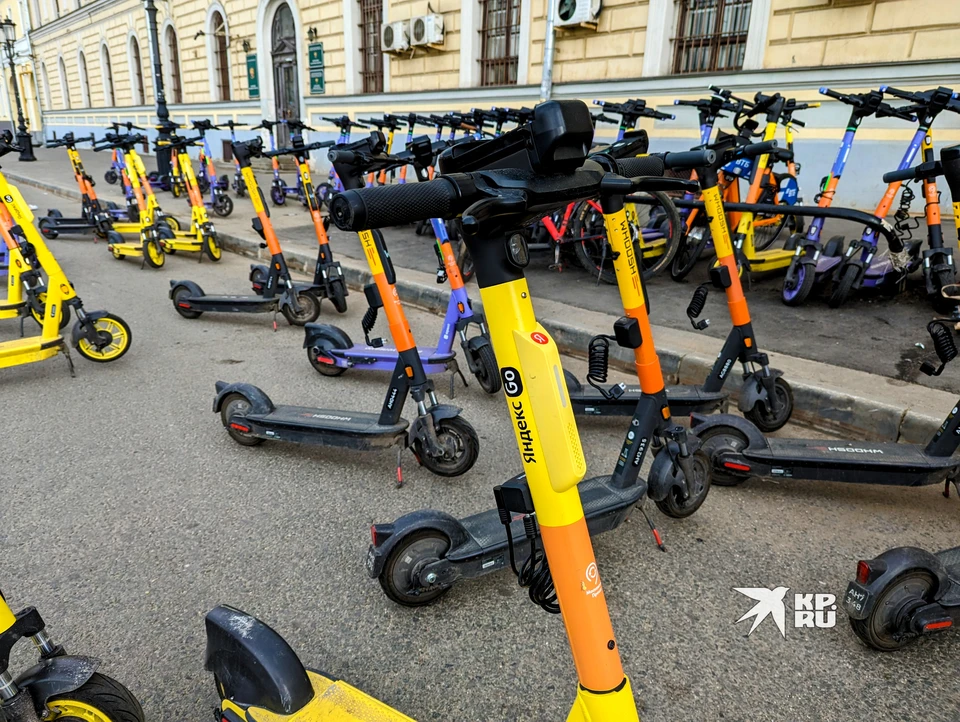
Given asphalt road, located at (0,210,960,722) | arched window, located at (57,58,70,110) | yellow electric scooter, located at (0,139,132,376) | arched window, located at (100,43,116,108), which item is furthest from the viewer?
arched window, located at (57,58,70,110)

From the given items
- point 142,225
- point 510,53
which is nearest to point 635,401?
point 142,225

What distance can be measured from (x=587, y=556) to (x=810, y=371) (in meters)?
3.52

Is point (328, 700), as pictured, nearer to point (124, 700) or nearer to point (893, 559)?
point (124, 700)

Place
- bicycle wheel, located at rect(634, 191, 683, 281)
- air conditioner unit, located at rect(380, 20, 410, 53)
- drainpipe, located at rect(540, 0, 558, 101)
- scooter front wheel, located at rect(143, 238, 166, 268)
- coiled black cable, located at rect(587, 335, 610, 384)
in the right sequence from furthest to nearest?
air conditioner unit, located at rect(380, 20, 410, 53) → drainpipe, located at rect(540, 0, 558, 101) → scooter front wheel, located at rect(143, 238, 166, 268) → bicycle wheel, located at rect(634, 191, 683, 281) → coiled black cable, located at rect(587, 335, 610, 384)

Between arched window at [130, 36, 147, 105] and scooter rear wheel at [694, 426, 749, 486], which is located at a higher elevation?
arched window at [130, 36, 147, 105]

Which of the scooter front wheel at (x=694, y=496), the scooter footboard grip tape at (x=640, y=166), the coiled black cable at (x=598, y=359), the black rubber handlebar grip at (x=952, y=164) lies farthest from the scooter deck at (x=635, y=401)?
the scooter footboard grip tape at (x=640, y=166)

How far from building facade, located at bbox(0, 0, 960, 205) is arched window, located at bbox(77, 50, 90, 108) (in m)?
4.20

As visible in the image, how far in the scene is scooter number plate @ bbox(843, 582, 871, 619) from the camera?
2.08 metres

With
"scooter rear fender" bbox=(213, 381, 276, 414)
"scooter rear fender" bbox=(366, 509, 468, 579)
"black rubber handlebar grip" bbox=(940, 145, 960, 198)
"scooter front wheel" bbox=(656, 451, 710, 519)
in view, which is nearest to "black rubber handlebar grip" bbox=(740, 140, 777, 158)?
"black rubber handlebar grip" bbox=(940, 145, 960, 198)

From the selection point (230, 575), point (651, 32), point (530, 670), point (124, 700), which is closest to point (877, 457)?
point (530, 670)

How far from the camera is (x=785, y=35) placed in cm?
917

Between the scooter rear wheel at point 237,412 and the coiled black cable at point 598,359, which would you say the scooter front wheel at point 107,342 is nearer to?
the scooter rear wheel at point 237,412

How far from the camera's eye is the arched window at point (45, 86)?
35.5 metres

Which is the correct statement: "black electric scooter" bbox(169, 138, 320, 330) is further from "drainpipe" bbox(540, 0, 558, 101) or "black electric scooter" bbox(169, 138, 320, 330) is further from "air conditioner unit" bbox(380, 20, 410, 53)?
"air conditioner unit" bbox(380, 20, 410, 53)
